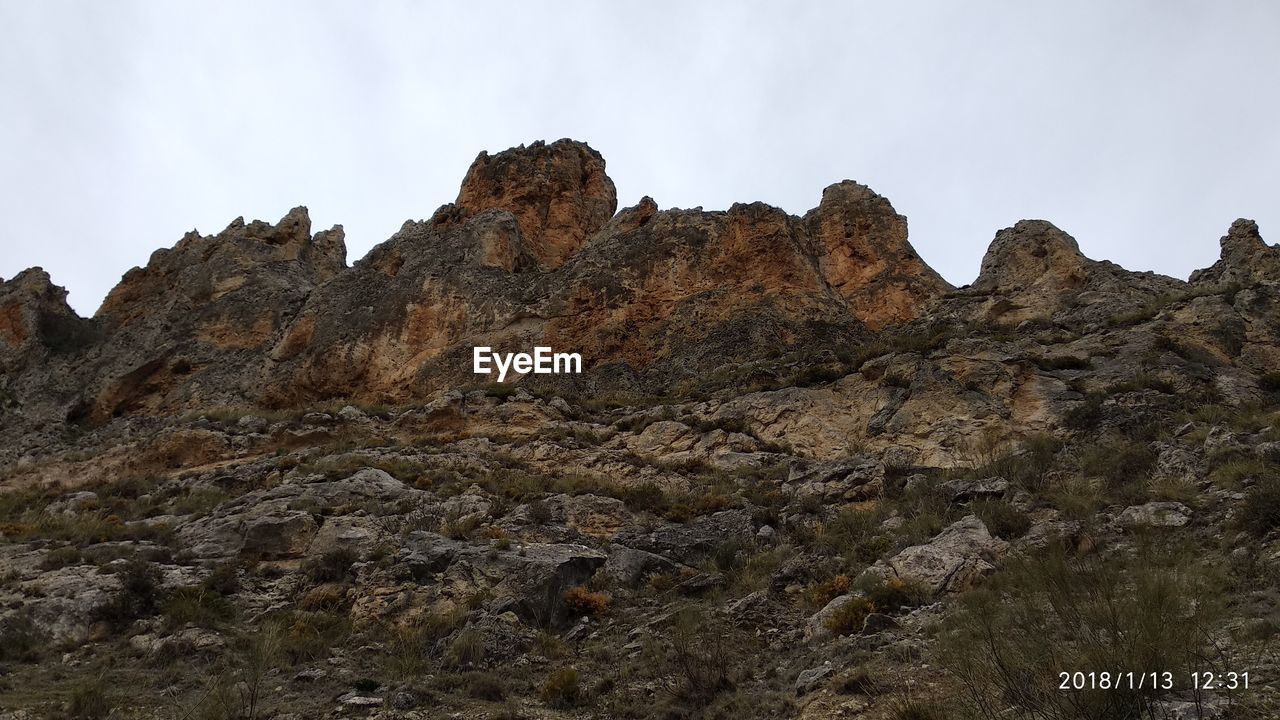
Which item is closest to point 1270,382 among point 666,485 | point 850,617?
point 666,485

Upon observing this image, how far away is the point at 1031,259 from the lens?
23.3 m

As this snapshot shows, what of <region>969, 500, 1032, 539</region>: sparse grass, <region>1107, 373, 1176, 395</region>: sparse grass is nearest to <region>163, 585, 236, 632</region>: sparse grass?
<region>969, 500, 1032, 539</region>: sparse grass

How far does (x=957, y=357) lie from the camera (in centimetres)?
1731

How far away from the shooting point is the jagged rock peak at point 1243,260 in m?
18.8

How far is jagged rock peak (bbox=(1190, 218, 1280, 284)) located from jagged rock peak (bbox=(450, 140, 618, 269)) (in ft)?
62.5

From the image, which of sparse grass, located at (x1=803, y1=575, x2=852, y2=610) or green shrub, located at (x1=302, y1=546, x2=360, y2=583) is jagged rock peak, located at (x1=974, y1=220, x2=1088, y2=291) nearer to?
sparse grass, located at (x1=803, y1=575, x2=852, y2=610)

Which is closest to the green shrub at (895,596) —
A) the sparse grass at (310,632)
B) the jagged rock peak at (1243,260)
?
the sparse grass at (310,632)

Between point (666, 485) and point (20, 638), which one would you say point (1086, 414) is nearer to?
point (666, 485)

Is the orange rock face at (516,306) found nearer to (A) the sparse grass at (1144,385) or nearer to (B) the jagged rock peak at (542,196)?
(B) the jagged rock peak at (542,196)

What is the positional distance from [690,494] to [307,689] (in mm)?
→ 7721

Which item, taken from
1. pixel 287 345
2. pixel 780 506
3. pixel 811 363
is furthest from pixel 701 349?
pixel 287 345

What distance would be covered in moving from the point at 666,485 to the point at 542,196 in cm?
1967

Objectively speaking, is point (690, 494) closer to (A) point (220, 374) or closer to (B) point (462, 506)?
(B) point (462, 506)

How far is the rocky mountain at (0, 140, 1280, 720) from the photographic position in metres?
7.64
